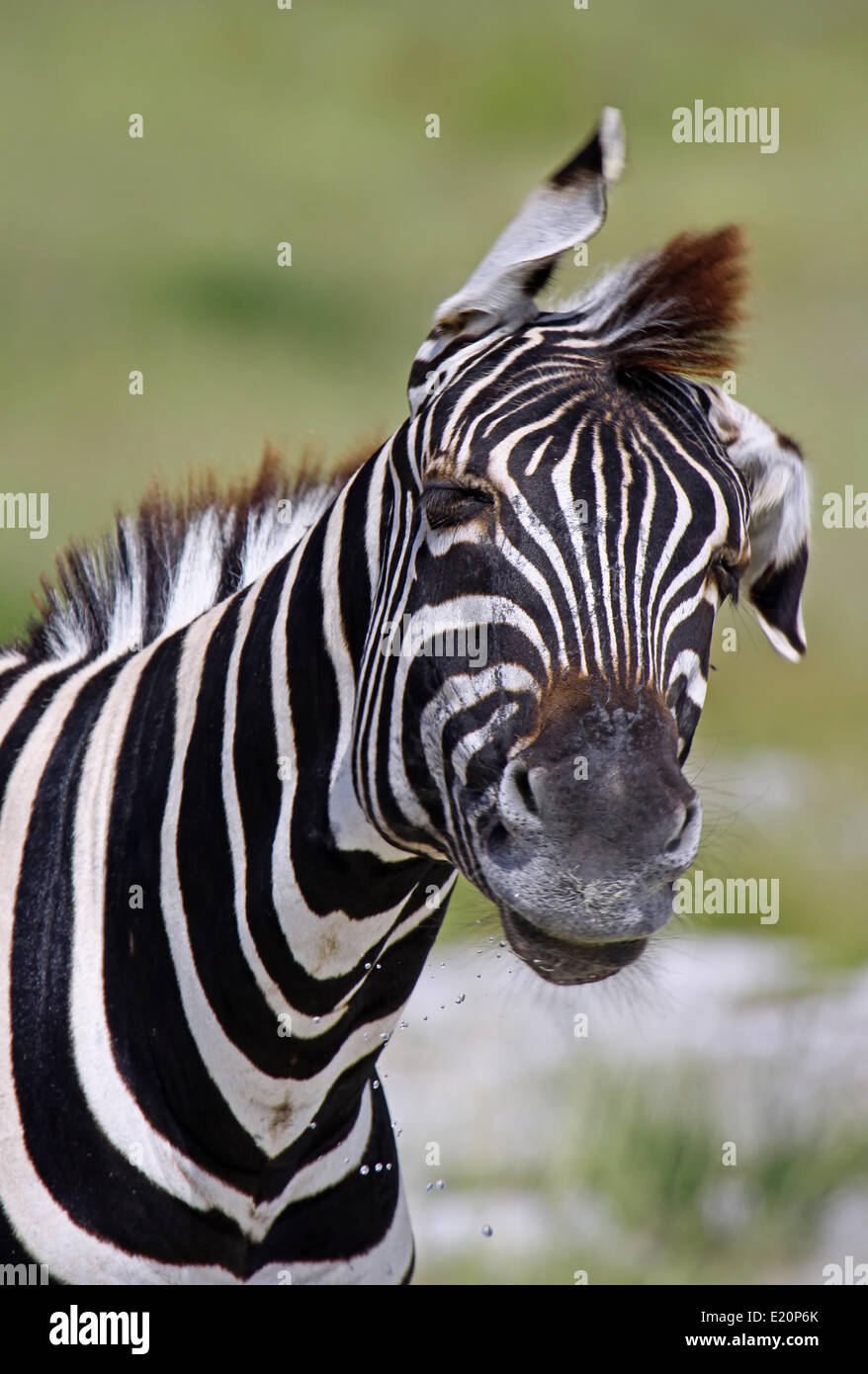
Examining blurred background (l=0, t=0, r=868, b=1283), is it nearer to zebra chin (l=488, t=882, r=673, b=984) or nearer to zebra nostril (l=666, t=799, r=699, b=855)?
zebra chin (l=488, t=882, r=673, b=984)

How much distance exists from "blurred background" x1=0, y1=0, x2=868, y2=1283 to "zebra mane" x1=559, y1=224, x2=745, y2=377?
136mm

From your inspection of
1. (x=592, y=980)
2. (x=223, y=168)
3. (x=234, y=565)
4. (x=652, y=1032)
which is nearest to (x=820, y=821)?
(x=652, y=1032)

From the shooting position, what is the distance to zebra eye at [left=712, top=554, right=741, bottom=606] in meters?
2.97

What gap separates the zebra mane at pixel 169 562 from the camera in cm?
413

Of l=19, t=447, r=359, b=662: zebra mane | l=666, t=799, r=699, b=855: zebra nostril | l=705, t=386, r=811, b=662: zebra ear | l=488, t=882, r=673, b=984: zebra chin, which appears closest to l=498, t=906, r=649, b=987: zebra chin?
l=488, t=882, r=673, b=984: zebra chin

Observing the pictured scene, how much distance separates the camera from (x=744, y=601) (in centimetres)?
349

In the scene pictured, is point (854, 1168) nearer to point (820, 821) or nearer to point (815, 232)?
point (820, 821)

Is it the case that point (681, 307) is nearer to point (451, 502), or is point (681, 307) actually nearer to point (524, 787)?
point (451, 502)

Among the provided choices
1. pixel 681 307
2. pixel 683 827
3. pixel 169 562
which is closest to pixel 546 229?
pixel 681 307

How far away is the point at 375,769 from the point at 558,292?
49.1 inches

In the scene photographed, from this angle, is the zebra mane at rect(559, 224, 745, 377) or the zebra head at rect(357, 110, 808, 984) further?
the zebra mane at rect(559, 224, 745, 377)

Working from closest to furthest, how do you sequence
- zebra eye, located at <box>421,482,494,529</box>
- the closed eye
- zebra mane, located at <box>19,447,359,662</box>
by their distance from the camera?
zebra eye, located at <box>421,482,494,529</box>, the closed eye, zebra mane, located at <box>19,447,359,662</box>

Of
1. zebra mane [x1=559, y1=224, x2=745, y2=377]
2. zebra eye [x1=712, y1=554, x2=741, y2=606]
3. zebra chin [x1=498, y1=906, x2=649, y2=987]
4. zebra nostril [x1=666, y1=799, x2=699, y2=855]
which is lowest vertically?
zebra chin [x1=498, y1=906, x2=649, y2=987]

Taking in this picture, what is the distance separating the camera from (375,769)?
9.90ft
